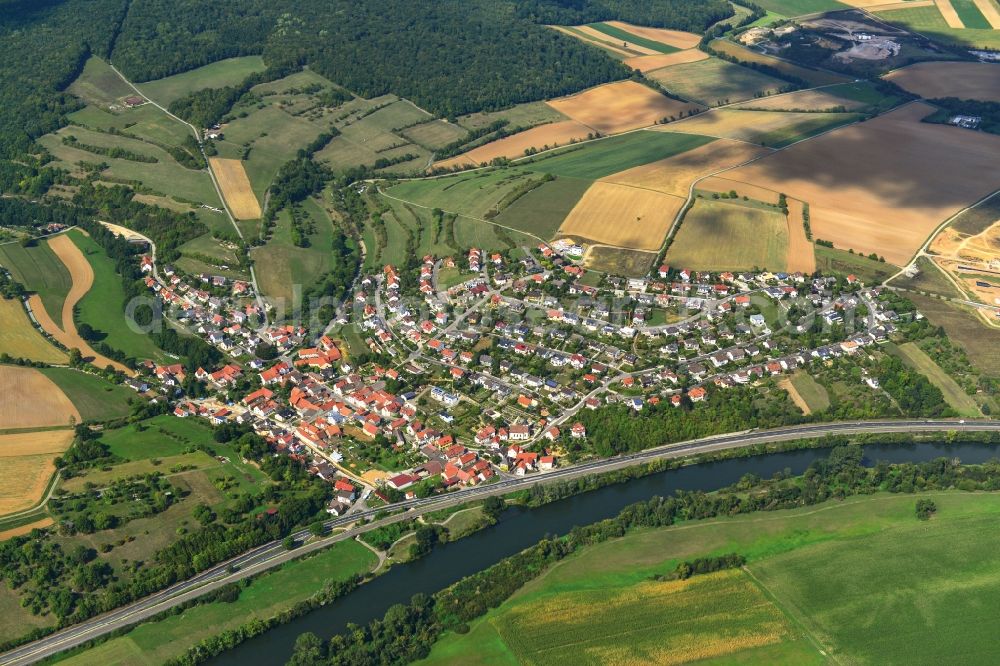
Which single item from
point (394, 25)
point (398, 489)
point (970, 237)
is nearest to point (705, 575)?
point (398, 489)

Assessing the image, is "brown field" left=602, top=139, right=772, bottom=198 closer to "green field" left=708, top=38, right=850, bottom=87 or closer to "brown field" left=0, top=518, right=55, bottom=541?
"green field" left=708, top=38, right=850, bottom=87

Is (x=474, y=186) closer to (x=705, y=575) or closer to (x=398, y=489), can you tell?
(x=398, y=489)

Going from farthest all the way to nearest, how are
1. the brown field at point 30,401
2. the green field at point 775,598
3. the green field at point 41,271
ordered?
1. the green field at point 41,271
2. the brown field at point 30,401
3. the green field at point 775,598

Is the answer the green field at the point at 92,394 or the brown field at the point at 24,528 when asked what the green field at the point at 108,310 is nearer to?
the green field at the point at 92,394

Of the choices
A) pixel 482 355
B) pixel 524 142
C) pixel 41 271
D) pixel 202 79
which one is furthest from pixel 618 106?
pixel 41 271

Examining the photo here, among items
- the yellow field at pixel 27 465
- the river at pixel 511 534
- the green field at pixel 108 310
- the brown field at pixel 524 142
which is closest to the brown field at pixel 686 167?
the brown field at pixel 524 142

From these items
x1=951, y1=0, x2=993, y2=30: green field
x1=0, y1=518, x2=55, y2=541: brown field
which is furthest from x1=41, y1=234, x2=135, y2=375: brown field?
x1=951, y1=0, x2=993, y2=30: green field
